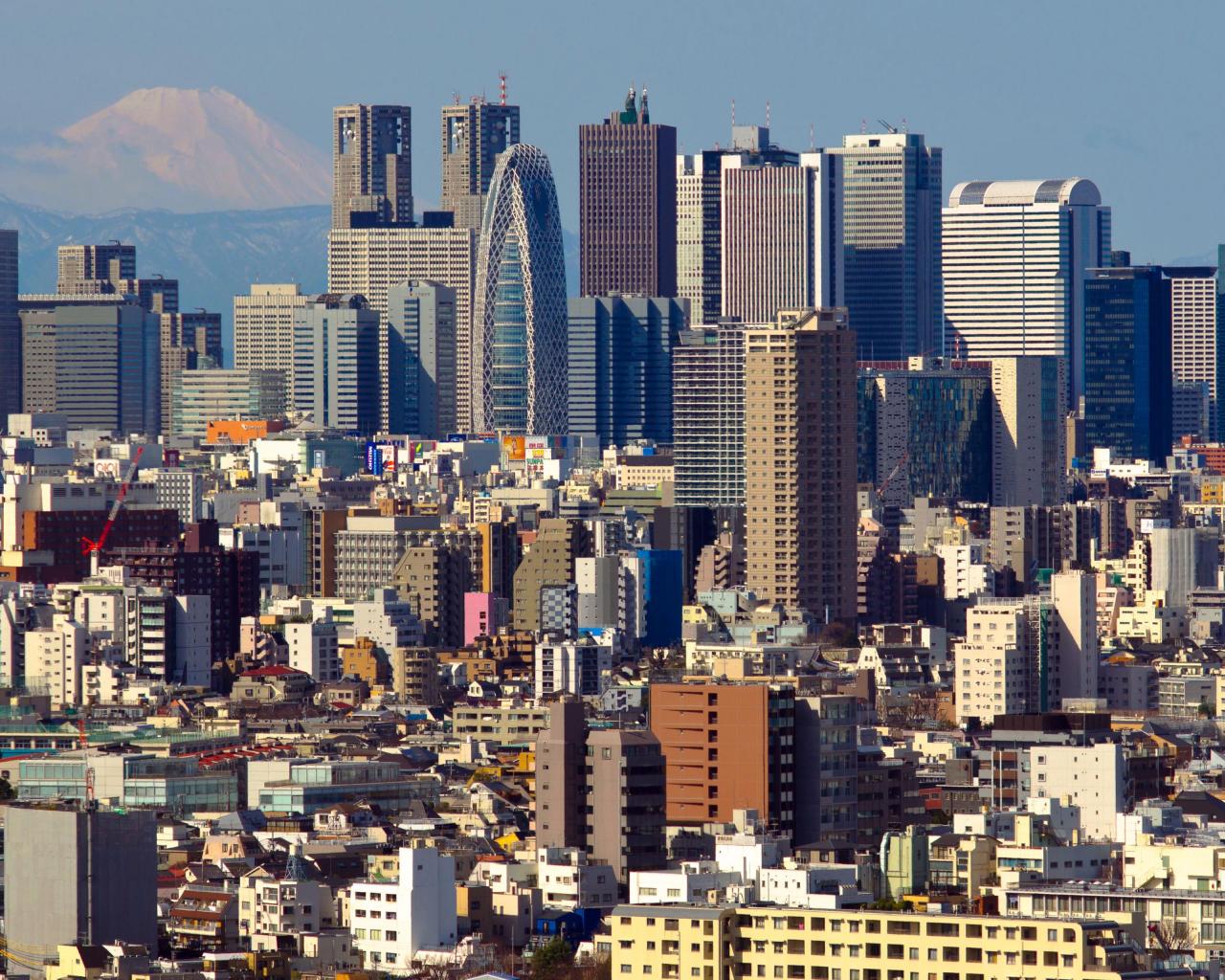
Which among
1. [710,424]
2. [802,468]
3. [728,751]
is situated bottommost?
[728,751]

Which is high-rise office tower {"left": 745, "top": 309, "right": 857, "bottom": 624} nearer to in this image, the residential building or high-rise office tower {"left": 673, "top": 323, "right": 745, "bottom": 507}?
high-rise office tower {"left": 673, "top": 323, "right": 745, "bottom": 507}

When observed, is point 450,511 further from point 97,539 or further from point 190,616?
point 190,616

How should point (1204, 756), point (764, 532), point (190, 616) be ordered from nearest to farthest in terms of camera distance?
1. point (1204, 756)
2. point (190, 616)
3. point (764, 532)

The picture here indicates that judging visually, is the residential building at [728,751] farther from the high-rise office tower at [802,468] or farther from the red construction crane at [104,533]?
the red construction crane at [104,533]

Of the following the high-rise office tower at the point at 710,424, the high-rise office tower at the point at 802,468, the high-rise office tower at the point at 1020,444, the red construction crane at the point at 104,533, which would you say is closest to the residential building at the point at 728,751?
the high-rise office tower at the point at 802,468

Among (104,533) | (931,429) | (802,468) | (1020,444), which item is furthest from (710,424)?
(802,468)

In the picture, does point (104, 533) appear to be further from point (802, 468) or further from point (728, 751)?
point (728, 751)

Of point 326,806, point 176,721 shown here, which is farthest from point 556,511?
point 326,806
